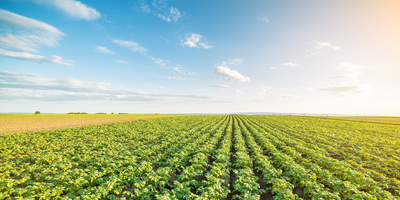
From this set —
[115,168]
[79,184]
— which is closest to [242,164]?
[115,168]

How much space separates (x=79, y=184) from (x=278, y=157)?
11835 millimetres

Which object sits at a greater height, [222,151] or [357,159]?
[222,151]

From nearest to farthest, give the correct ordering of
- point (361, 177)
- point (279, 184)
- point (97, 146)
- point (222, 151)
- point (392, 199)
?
1. point (392, 199)
2. point (279, 184)
3. point (361, 177)
4. point (222, 151)
5. point (97, 146)

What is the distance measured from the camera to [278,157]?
Answer: 10375mm

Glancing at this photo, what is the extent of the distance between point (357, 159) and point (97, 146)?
23.5 metres

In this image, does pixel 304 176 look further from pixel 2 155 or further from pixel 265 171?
pixel 2 155

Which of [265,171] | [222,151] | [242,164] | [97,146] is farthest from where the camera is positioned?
[97,146]

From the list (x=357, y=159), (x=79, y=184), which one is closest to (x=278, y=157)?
(x=357, y=159)

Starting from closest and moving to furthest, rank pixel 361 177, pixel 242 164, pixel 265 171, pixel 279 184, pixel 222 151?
pixel 279 184
pixel 361 177
pixel 265 171
pixel 242 164
pixel 222 151

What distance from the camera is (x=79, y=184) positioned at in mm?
6793

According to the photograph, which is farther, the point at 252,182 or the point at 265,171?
the point at 265,171

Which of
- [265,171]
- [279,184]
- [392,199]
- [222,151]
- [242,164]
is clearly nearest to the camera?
[392,199]

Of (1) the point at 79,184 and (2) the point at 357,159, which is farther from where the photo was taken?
(2) the point at 357,159

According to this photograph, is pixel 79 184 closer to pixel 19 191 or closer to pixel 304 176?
pixel 19 191
